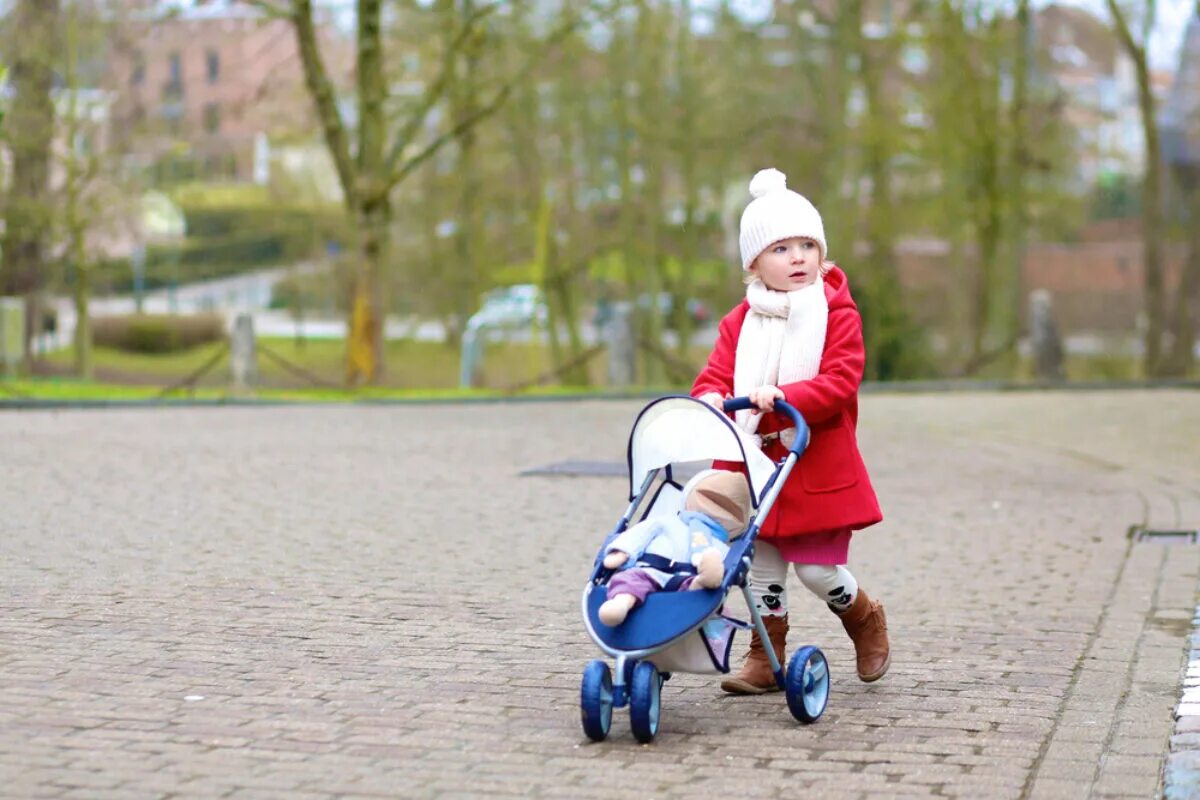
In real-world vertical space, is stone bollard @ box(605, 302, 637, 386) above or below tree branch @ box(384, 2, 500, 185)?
below

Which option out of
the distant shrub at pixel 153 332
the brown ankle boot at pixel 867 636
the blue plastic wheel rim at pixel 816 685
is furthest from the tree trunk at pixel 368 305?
the blue plastic wheel rim at pixel 816 685

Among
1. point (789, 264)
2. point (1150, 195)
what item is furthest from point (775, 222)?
point (1150, 195)

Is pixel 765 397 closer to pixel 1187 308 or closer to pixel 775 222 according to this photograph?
pixel 775 222

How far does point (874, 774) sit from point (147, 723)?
77.2 inches

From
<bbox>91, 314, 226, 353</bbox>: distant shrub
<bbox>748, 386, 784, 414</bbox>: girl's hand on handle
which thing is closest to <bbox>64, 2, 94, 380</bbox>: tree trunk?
<bbox>91, 314, 226, 353</bbox>: distant shrub

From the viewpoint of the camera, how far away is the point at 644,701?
5.06m

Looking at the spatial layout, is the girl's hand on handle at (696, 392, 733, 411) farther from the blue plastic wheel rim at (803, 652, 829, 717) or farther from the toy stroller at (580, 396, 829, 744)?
the blue plastic wheel rim at (803, 652, 829, 717)

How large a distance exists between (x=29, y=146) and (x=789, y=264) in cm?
2933

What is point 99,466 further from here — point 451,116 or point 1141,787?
point 451,116

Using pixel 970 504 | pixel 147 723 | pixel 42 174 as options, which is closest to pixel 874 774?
pixel 147 723

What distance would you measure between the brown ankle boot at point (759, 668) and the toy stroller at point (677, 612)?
0.87 ft

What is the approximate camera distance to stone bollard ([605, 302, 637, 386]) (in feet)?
85.7

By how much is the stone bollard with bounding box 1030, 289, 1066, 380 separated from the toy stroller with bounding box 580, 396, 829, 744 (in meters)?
21.6

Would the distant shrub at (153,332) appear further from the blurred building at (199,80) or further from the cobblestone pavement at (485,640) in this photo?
the cobblestone pavement at (485,640)
